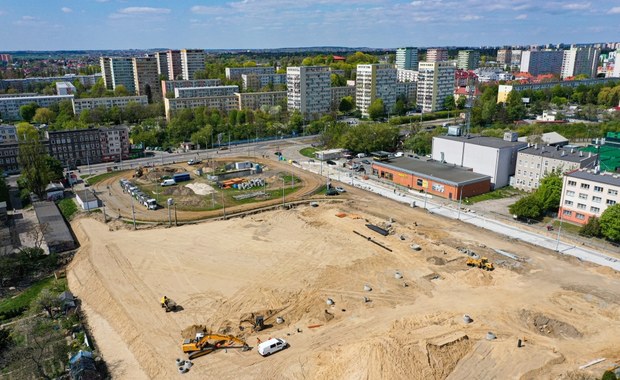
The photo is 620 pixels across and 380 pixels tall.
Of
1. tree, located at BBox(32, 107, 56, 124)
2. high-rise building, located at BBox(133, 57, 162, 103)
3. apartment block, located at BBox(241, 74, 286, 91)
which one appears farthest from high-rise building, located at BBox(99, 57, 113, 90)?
tree, located at BBox(32, 107, 56, 124)

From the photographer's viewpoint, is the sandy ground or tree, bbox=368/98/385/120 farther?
tree, bbox=368/98/385/120

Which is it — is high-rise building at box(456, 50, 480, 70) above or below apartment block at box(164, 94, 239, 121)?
above

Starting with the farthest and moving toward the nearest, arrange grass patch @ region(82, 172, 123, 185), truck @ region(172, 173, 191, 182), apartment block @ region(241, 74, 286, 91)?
apartment block @ region(241, 74, 286, 91) → grass patch @ region(82, 172, 123, 185) → truck @ region(172, 173, 191, 182)

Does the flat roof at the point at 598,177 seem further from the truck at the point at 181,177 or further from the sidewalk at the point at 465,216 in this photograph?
the truck at the point at 181,177

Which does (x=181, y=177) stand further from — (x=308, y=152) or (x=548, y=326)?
(x=548, y=326)

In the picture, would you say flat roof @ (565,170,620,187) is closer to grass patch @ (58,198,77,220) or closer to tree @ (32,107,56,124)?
grass patch @ (58,198,77,220)

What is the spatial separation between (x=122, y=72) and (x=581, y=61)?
149258mm

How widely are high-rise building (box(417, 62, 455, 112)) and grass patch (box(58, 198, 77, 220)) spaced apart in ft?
244

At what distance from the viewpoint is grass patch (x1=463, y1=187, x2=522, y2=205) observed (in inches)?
1555

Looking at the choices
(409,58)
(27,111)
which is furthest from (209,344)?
→ (409,58)

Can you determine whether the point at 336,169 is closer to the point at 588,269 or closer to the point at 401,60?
the point at 588,269

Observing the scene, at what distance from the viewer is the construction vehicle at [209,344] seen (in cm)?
1925

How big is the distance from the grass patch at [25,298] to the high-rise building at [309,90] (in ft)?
198

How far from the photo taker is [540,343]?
19609 millimetres
